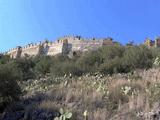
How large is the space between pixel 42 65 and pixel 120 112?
1840cm

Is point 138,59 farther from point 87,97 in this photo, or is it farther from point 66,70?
point 87,97

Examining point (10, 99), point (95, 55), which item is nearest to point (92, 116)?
point (10, 99)

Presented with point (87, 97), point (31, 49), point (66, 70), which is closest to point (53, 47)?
point (31, 49)

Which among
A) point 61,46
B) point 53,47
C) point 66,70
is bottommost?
point 66,70

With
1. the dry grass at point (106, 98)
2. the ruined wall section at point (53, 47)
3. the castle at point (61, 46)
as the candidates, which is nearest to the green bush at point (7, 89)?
the dry grass at point (106, 98)

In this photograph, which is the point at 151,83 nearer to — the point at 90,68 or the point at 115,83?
the point at 115,83

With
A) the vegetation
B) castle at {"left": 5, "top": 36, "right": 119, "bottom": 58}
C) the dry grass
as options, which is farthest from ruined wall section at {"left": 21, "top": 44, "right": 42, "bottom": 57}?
the dry grass

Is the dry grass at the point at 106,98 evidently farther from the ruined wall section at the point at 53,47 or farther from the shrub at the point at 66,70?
the ruined wall section at the point at 53,47

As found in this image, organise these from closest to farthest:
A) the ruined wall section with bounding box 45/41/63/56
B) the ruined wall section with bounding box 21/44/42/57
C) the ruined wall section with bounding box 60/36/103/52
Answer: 1. the ruined wall section with bounding box 60/36/103/52
2. the ruined wall section with bounding box 45/41/63/56
3. the ruined wall section with bounding box 21/44/42/57

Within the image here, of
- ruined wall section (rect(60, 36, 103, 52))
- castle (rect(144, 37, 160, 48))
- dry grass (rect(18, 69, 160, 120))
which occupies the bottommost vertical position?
dry grass (rect(18, 69, 160, 120))

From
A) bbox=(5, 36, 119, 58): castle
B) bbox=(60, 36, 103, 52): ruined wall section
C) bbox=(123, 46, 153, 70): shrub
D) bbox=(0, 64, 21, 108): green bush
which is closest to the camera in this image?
bbox=(0, 64, 21, 108): green bush

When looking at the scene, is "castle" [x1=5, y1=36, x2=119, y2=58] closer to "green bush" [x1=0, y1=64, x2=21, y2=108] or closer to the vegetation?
the vegetation

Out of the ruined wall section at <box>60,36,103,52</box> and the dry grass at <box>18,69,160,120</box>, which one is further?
the ruined wall section at <box>60,36,103,52</box>

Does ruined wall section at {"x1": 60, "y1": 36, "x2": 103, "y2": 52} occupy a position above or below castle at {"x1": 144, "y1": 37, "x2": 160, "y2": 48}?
above
